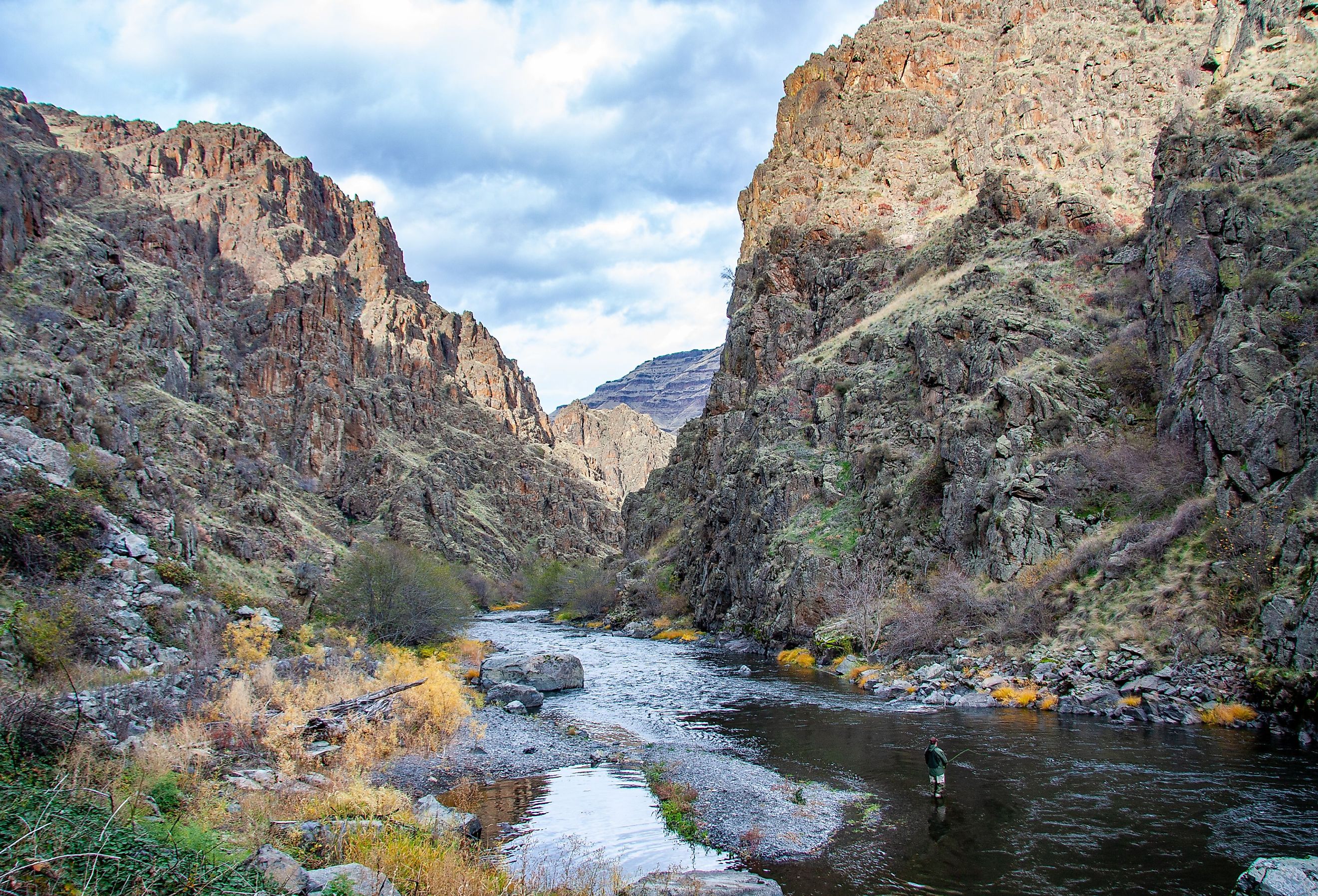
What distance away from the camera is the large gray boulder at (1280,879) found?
903 centimetres

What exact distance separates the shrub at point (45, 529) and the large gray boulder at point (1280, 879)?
2630 cm

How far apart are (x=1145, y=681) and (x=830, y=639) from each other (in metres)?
18.3

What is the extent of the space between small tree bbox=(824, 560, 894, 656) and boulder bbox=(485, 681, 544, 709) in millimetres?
18098

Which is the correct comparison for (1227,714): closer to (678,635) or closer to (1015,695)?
(1015,695)

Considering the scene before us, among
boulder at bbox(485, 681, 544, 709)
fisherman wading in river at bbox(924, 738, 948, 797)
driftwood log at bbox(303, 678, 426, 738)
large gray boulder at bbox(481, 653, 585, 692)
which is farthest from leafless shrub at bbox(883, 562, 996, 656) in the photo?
driftwood log at bbox(303, 678, 426, 738)

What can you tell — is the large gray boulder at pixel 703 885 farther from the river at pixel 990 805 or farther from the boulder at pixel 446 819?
the boulder at pixel 446 819

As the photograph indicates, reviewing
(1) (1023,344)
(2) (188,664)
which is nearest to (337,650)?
(2) (188,664)

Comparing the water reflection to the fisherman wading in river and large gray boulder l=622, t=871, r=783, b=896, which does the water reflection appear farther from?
the fisherman wading in river

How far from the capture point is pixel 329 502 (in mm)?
122875

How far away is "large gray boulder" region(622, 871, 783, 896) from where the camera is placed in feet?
32.7

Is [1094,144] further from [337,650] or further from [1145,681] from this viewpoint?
[337,650]

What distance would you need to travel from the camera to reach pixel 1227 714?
19.0 m

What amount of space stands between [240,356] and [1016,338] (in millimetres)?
131289

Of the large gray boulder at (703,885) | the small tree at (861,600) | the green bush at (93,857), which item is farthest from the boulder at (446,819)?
the small tree at (861,600)
